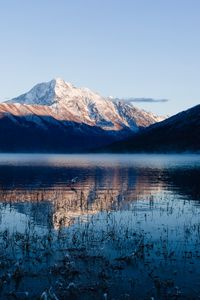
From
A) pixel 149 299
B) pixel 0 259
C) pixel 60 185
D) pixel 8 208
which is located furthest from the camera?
pixel 60 185

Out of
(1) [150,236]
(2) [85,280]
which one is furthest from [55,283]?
(1) [150,236]

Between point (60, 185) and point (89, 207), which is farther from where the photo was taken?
point (60, 185)

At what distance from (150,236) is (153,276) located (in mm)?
9904

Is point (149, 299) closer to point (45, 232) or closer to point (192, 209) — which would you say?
point (45, 232)

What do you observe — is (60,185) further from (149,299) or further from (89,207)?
(149,299)

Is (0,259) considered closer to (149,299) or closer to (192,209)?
(149,299)

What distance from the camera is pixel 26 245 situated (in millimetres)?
28891

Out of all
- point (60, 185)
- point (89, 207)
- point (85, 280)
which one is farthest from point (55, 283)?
point (60, 185)

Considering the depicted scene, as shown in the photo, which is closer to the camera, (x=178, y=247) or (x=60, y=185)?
(x=178, y=247)

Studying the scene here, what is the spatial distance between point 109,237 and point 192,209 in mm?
18635

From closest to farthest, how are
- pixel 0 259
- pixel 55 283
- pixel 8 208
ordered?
pixel 55 283, pixel 0 259, pixel 8 208

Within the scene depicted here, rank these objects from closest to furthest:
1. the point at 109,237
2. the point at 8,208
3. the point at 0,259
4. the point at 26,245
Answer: the point at 0,259, the point at 26,245, the point at 109,237, the point at 8,208

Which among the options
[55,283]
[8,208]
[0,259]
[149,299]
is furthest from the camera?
[8,208]

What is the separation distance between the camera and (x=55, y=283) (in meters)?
21.9
